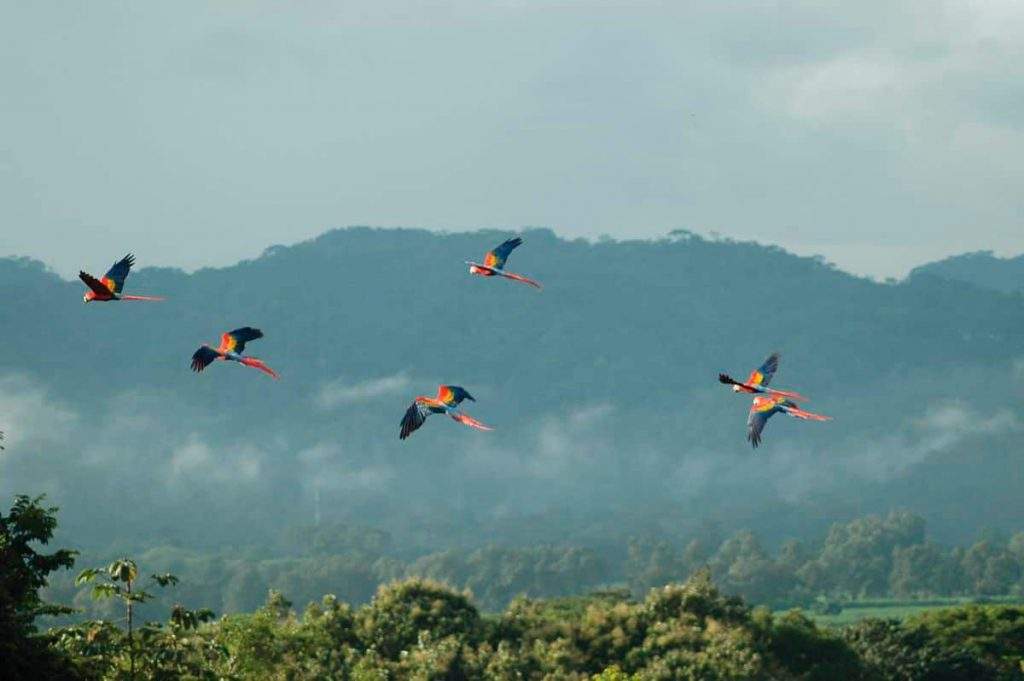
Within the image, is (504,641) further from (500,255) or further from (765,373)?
(765,373)

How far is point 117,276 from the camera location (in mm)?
34062

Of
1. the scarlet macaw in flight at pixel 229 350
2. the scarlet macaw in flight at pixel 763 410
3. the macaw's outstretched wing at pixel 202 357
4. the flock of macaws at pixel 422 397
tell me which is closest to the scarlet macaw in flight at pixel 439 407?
the flock of macaws at pixel 422 397

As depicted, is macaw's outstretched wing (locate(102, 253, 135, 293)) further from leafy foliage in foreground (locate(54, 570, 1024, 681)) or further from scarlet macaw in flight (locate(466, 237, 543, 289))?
leafy foliage in foreground (locate(54, 570, 1024, 681))

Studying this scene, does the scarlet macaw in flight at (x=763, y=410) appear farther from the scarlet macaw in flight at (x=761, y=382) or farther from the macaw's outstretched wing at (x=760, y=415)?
the scarlet macaw in flight at (x=761, y=382)

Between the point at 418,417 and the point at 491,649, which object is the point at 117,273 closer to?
the point at 418,417

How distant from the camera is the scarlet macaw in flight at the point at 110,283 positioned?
32203 millimetres

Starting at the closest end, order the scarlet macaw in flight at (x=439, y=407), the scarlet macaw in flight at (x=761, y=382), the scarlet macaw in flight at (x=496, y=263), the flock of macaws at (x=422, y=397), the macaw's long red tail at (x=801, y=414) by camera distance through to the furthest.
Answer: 1. the macaw's long red tail at (x=801, y=414)
2. the scarlet macaw in flight at (x=761, y=382)
3. the flock of macaws at (x=422, y=397)
4. the scarlet macaw in flight at (x=439, y=407)
5. the scarlet macaw in flight at (x=496, y=263)

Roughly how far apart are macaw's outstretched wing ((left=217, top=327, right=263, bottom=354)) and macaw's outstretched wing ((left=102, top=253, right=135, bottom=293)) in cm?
240

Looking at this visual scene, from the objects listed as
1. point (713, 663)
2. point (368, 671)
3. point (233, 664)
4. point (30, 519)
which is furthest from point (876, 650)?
point (30, 519)

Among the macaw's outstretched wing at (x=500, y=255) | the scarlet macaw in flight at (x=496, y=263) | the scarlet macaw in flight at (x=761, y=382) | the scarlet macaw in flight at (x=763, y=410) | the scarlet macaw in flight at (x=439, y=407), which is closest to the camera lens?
the scarlet macaw in flight at (x=761, y=382)

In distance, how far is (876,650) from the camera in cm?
9144

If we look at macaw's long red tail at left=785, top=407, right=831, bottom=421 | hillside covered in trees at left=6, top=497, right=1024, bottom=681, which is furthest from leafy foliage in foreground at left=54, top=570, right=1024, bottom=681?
macaw's long red tail at left=785, top=407, right=831, bottom=421

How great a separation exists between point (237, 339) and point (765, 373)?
11.4 m

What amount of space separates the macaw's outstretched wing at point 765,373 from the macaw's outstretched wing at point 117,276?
43.0ft
